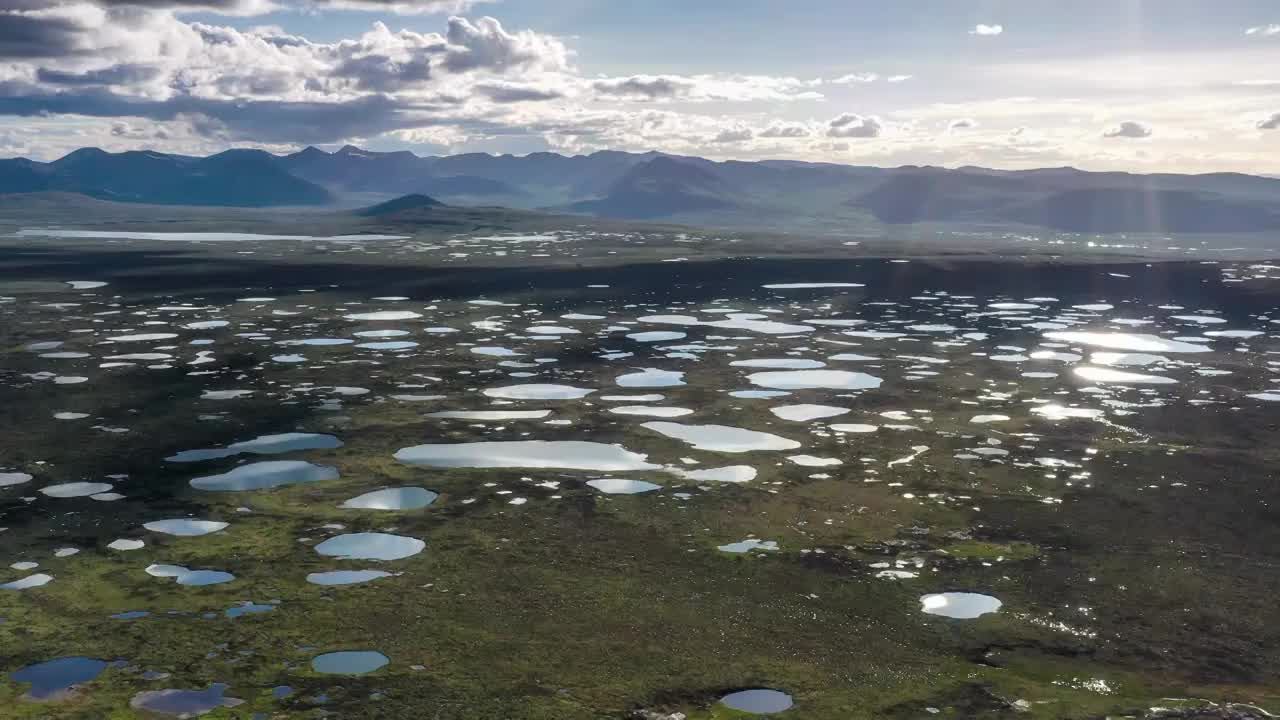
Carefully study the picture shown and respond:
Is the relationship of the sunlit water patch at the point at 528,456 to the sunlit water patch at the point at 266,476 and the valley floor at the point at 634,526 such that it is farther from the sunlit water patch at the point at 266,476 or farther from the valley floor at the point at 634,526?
the sunlit water patch at the point at 266,476

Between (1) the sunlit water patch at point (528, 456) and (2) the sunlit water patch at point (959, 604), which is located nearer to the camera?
(2) the sunlit water patch at point (959, 604)

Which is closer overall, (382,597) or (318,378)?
(382,597)

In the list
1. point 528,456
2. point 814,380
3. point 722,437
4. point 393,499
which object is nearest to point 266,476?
point 393,499

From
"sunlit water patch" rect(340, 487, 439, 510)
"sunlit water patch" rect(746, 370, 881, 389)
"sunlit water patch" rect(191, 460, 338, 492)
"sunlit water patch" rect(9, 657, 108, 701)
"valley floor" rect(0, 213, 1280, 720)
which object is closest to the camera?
"sunlit water patch" rect(9, 657, 108, 701)

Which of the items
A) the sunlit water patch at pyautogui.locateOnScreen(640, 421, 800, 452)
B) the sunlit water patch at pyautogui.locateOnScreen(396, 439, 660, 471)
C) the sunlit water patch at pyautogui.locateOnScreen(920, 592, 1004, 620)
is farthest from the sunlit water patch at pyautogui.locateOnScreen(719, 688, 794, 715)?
the sunlit water patch at pyautogui.locateOnScreen(640, 421, 800, 452)

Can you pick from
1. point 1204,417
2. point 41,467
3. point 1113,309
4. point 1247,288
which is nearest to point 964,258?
point 1247,288

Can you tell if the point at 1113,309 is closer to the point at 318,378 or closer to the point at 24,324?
the point at 318,378

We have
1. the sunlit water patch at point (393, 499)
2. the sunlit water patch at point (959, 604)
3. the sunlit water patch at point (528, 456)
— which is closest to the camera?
the sunlit water patch at point (959, 604)

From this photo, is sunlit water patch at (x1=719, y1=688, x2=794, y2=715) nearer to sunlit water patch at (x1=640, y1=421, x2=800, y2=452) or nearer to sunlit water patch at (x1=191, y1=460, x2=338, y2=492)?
sunlit water patch at (x1=191, y1=460, x2=338, y2=492)

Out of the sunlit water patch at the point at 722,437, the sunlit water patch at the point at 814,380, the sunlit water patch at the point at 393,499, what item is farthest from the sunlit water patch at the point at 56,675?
the sunlit water patch at the point at 814,380

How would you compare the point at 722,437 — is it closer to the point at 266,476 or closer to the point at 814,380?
the point at 814,380

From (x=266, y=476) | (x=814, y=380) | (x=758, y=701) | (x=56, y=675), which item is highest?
(x=814, y=380)
